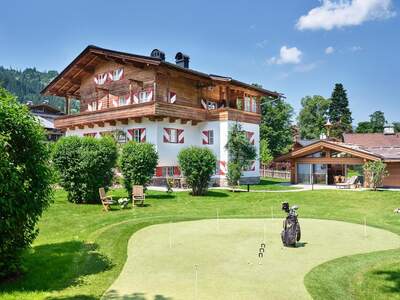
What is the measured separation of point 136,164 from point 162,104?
23.6ft

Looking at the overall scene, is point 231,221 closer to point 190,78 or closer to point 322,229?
point 322,229

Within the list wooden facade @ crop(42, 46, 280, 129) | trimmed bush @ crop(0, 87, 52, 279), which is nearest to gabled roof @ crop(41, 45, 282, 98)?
wooden facade @ crop(42, 46, 280, 129)

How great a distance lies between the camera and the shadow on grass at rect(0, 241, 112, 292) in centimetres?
616

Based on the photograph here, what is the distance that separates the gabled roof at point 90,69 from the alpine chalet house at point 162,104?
7cm

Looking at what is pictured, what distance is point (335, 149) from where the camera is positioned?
26.9m

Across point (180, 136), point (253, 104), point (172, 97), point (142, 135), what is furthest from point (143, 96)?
point (253, 104)

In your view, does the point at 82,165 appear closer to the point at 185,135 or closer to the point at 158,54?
the point at 185,135

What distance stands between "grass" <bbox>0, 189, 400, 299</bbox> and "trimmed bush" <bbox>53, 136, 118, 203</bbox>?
33.9 inches

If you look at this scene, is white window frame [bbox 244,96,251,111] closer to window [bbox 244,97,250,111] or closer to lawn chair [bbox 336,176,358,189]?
window [bbox 244,97,250,111]

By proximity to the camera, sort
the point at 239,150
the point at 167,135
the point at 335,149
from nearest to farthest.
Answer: the point at 239,150 → the point at 335,149 → the point at 167,135

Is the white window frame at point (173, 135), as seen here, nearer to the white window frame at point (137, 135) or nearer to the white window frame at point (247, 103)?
the white window frame at point (137, 135)

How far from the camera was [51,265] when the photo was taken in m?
7.31

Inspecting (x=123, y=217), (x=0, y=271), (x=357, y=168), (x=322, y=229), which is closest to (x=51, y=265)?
(x=0, y=271)

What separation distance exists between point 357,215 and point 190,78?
17568 millimetres
